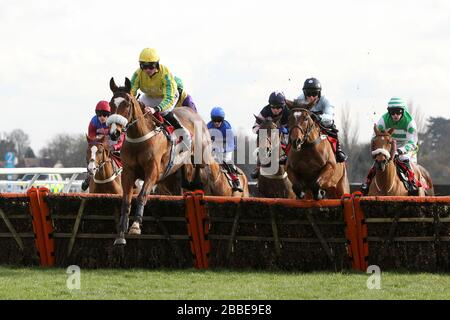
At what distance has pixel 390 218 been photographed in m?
12.3

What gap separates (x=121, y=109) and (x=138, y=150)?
830 millimetres

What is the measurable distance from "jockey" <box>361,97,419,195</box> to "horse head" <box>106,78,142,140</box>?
14.5 ft

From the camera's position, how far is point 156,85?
46.1 feet

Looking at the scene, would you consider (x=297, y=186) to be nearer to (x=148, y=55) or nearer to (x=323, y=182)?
(x=323, y=182)

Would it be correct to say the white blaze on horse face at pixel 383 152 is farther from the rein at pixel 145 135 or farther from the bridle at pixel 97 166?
the bridle at pixel 97 166

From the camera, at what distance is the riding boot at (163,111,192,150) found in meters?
14.0

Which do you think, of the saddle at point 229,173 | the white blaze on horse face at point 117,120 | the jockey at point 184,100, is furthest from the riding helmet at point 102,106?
the white blaze on horse face at point 117,120

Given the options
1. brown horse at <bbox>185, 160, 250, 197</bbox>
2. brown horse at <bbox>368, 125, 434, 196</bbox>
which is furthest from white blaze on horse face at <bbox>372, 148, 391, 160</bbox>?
brown horse at <bbox>185, 160, 250, 197</bbox>

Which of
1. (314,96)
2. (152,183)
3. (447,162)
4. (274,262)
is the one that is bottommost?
(447,162)

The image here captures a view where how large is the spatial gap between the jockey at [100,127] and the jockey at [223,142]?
1680 millimetres

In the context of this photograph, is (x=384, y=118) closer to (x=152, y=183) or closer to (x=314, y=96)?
(x=314, y=96)

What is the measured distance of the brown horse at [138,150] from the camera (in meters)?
12.6
